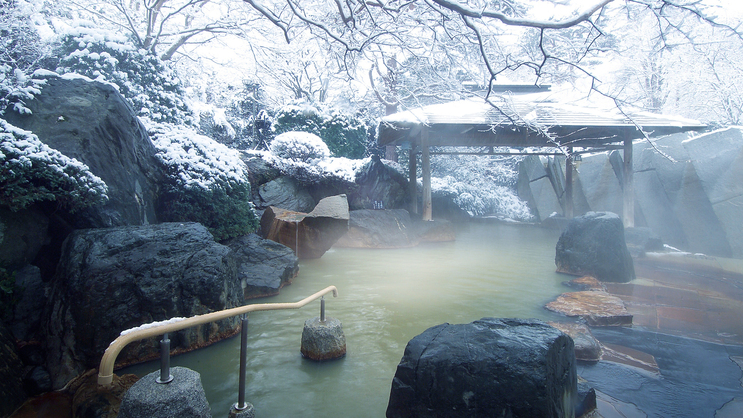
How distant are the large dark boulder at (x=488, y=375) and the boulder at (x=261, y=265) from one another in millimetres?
3217

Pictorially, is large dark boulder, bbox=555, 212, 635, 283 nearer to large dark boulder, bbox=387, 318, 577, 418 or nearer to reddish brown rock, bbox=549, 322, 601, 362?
reddish brown rock, bbox=549, 322, 601, 362

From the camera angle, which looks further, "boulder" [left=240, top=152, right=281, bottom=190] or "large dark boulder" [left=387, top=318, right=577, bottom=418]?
"boulder" [left=240, top=152, right=281, bottom=190]

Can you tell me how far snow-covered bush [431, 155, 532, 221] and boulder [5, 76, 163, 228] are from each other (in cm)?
1195

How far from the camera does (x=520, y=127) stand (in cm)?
944

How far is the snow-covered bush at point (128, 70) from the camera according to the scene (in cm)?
657

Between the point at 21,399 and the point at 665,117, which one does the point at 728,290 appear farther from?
the point at 21,399

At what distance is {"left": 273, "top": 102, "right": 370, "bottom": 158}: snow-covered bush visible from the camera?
13000 mm

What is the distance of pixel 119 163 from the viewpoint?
4191 millimetres

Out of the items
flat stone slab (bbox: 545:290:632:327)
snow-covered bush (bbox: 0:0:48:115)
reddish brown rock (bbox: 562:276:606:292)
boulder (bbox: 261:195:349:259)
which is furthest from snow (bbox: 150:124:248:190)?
reddish brown rock (bbox: 562:276:606:292)

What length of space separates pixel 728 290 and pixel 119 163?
828cm

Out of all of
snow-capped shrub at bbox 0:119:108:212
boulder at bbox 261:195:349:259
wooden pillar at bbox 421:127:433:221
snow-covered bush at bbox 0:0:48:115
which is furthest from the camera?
wooden pillar at bbox 421:127:433:221

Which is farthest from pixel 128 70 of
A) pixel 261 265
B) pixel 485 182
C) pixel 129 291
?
pixel 485 182

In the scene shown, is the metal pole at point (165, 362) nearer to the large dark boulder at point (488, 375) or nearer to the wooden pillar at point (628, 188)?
the large dark boulder at point (488, 375)

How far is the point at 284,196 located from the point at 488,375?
24.0 feet
